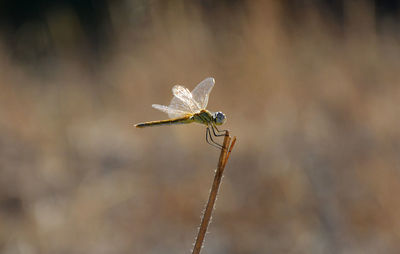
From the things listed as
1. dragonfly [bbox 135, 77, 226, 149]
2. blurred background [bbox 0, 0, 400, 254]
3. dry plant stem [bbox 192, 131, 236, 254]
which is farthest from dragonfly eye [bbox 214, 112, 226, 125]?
blurred background [bbox 0, 0, 400, 254]

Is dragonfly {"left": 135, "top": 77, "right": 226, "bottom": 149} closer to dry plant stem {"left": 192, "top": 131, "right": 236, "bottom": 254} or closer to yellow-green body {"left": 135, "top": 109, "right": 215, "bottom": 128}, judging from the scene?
yellow-green body {"left": 135, "top": 109, "right": 215, "bottom": 128}

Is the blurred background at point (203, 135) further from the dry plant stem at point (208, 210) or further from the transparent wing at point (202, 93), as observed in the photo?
the dry plant stem at point (208, 210)

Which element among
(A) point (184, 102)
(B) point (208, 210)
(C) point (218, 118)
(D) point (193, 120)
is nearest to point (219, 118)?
(C) point (218, 118)

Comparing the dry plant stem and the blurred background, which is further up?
the blurred background

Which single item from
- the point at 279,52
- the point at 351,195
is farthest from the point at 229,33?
the point at 351,195

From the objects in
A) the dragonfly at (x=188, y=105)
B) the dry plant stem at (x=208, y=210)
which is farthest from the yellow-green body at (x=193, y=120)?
the dry plant stem at (x=208, y=210)

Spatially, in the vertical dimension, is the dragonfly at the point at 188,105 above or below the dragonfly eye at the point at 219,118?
above
